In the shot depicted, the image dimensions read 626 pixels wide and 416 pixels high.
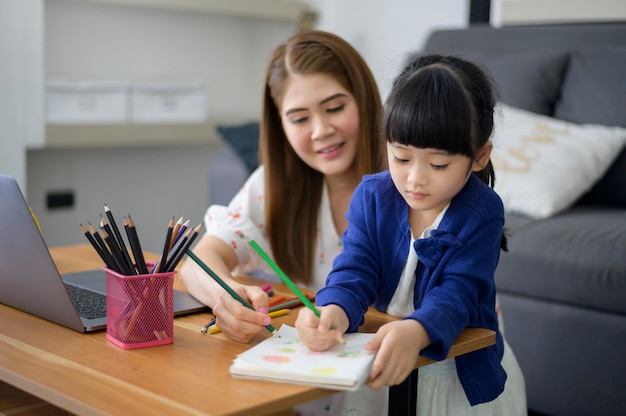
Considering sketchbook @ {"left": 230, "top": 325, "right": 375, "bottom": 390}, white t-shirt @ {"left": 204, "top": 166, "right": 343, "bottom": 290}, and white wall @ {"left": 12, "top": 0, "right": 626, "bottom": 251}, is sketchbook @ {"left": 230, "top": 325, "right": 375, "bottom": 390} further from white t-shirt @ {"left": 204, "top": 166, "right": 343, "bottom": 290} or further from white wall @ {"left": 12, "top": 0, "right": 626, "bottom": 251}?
white wall @ {"left": 12, "top": 0, "right": 626, "bottom": 251}

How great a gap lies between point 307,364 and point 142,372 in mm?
179

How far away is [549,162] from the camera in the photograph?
234 cm

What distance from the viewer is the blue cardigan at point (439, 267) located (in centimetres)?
104

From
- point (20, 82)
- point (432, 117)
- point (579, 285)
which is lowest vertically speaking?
point (579, 285)

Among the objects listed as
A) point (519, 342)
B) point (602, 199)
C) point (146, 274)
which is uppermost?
point (146, 274)

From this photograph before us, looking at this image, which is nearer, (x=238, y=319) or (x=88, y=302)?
(x=238, y=319)

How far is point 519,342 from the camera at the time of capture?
80.8 inches

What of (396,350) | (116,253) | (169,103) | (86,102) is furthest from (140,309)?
(169,103)

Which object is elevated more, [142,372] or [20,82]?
[20,82]

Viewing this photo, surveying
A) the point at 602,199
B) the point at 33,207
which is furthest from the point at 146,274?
the point at 33,207

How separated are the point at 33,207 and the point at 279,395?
96.6 inches

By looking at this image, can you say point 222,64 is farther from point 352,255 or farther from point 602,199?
point 352,255

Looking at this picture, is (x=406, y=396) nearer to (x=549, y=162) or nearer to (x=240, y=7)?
(x=549, y=162)

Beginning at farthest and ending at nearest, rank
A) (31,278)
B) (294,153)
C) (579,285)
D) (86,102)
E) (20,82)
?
(86,102)
(20,82)
(579,285)
(294,153)
(31,278)
